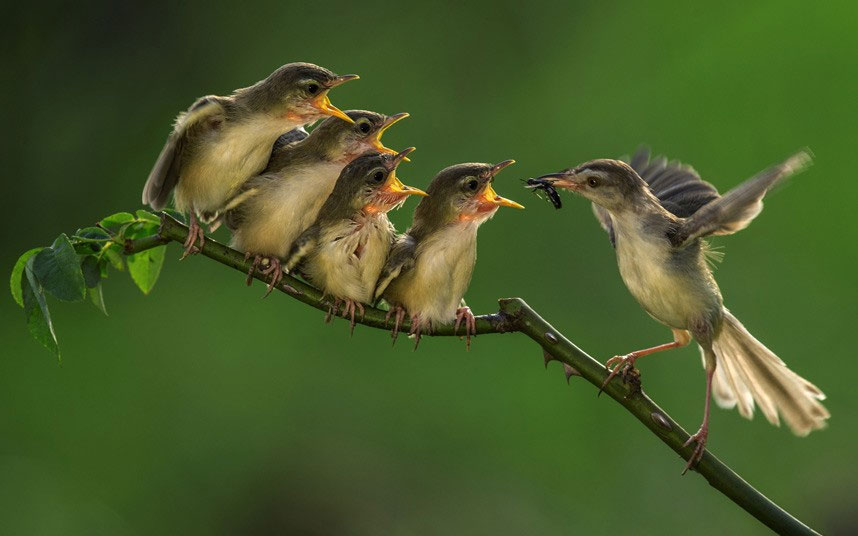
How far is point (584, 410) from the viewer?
7.32 metres

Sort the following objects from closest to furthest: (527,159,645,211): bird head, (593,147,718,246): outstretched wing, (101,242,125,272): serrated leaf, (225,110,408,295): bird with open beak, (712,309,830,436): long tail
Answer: (101,242,125,272): serrated leaf → (225,110,408,295): bird with open beak → (527,159,645,211): bird head → (712,309,830,436): long tail → (593,147,718,246): outstretched wing

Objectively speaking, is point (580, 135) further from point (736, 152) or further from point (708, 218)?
point (708, 218)

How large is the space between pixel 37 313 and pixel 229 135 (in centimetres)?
77

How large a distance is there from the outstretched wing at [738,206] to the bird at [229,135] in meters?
1.01

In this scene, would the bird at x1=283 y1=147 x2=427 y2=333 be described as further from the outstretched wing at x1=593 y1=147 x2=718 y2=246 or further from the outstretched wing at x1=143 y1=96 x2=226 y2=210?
the outstretched wing at x1=593 y1=147 x2=718 y2=246

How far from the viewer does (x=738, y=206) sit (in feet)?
8.66

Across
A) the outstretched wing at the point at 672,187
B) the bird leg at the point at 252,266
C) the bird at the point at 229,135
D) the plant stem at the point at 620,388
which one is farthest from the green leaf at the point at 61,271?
the outstretched wing at the point at 672,187

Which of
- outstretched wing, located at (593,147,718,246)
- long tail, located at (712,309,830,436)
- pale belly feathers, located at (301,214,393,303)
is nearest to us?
pale belly feathers, located at (301,214,393,303)

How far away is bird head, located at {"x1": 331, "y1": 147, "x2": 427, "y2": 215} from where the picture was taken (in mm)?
2859

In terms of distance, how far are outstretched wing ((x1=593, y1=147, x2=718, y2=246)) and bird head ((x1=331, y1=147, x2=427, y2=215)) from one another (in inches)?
29.8

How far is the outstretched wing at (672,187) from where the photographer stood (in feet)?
11.1

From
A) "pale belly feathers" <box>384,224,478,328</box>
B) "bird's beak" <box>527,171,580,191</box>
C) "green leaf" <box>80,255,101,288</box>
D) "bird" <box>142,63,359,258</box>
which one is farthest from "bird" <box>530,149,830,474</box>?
"green leaf" <box>80,255,101,288</box>

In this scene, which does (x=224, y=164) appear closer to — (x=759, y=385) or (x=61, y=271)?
(x=61, y=271)

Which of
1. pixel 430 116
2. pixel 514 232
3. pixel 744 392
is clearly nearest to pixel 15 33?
pixel 430 116
